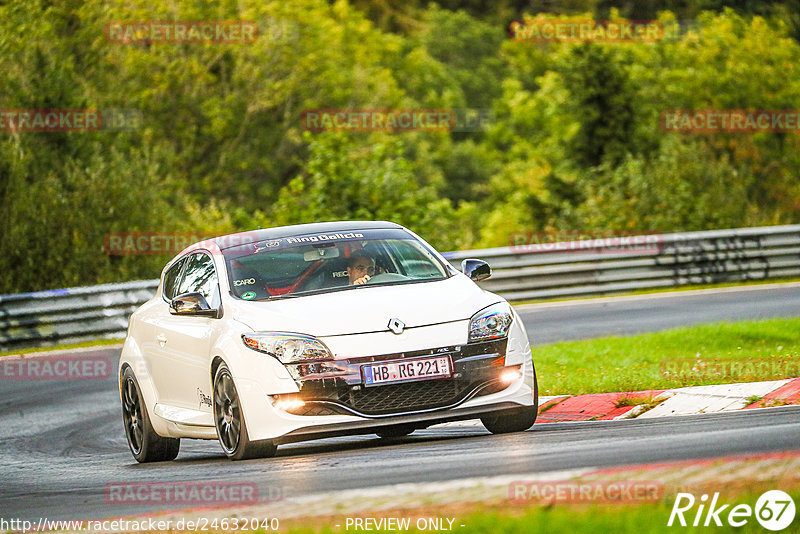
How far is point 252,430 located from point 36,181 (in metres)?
19.9

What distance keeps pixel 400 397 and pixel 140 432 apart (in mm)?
2900

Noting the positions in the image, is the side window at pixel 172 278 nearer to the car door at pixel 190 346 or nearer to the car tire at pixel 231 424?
the car door at pixel 190 346

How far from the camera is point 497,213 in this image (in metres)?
55.1

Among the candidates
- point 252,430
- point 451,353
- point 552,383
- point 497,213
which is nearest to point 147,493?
point 252,430

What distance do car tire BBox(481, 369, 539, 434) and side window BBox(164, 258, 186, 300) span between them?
273cm

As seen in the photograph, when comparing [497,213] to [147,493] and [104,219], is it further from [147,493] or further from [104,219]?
[147,493]

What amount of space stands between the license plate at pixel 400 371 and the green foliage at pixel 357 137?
16615 mm
